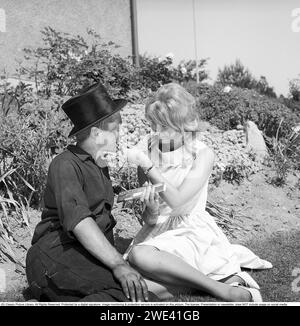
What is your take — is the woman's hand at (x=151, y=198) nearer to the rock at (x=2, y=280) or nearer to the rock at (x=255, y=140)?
the rock at (x=2, y=280)

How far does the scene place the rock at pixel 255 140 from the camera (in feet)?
20.5

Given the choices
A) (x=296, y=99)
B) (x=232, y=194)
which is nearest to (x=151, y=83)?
(x=232, y=194)

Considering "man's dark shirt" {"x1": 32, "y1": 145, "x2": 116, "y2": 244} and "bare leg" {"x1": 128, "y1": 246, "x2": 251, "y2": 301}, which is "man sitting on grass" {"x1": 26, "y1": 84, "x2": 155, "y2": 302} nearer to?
"man's dark shirt" {"x1": 32, "y1": 145, "x2": 116, "y2": 244}

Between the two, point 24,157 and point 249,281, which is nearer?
point 249,281

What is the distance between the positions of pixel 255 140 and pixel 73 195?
145 inches

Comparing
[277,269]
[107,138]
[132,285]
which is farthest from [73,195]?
[277,269]

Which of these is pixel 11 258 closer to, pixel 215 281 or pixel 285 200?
pixel 215 281

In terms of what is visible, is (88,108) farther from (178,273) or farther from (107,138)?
(178,273)

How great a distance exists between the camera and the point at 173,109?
363cm

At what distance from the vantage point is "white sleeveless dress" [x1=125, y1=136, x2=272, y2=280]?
3.48 meters

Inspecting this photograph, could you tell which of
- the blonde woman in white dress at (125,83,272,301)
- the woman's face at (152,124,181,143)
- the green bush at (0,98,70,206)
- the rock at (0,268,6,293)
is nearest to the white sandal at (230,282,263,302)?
the blonde woman in white dress at (125,83,272,301)

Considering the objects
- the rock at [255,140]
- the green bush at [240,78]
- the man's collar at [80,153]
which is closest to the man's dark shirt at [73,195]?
the man's collar at [80,153]
